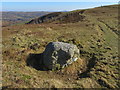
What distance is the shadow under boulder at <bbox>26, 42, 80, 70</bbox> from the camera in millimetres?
15555

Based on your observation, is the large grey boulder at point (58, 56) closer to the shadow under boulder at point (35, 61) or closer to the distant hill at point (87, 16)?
the shadow under boulder at point (35, 61)

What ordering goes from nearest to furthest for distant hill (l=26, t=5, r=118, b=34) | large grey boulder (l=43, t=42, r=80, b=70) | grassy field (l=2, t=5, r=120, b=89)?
grassy field (l=2, t=5, r=120, b=89) → large grey boulder (l=43, t=42, r=80, b=70) → distant hill (l=26, t=5, r=118, b=34)

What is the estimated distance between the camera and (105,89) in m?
11.8

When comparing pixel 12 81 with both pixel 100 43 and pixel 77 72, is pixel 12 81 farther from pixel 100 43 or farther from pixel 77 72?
pixel 100 43

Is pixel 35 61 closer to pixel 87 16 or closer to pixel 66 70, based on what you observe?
pixel 66 70

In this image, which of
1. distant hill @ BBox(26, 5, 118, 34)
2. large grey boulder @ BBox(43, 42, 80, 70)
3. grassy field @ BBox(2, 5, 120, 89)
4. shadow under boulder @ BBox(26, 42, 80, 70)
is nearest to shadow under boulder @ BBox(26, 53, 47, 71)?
shadow under boulder @ BBox(26, 42, 80, 70)

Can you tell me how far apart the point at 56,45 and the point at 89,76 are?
5.03 m

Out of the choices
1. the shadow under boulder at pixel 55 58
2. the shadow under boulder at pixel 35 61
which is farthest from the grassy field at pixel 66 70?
the shadow under boulder at pixel 55 58

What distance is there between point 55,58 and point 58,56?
0.42 meters

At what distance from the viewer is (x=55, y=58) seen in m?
15.8

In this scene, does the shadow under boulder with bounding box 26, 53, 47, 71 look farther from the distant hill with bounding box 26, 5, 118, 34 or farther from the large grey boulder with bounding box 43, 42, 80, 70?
the distant hill with bounding box 26, 5, 118, 34

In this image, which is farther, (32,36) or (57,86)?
(32,36)

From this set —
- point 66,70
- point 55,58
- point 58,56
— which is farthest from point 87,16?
point 66,70

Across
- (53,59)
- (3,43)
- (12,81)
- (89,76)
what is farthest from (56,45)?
(3,43)
